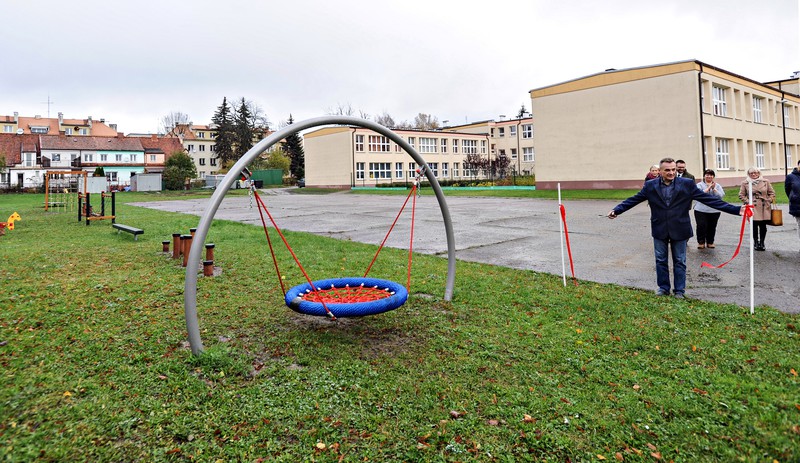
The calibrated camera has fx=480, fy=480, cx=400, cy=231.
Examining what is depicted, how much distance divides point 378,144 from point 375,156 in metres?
1.53

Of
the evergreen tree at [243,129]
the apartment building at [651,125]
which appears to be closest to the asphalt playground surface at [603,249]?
the apartment building at [651,125]

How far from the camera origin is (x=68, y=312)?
19.1 feet

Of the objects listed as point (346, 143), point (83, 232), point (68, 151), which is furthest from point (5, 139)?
point (83, 232)

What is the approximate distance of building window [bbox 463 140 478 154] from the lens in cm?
6803

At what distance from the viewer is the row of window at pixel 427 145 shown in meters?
58.8

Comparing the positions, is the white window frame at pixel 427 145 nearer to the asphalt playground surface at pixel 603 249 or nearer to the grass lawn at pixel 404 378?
the asphalt playground surface at pixel 603 249

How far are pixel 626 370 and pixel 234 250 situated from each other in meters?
8.77

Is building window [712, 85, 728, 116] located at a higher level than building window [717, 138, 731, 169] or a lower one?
higher

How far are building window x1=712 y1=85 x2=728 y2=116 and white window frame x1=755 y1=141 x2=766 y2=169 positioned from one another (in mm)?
6874

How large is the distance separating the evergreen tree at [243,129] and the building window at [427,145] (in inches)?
1449

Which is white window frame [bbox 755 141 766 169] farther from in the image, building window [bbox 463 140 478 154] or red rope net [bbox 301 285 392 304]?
red rope net [bbox 301 285 392 304]

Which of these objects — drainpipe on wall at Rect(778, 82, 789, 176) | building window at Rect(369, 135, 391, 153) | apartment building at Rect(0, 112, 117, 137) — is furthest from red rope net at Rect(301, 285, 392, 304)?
apartment building at Rect(0, 112, 117, 137)

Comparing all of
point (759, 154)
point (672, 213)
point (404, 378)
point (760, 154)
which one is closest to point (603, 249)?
point (672, 213)

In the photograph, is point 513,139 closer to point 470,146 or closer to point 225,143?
point 470,146
